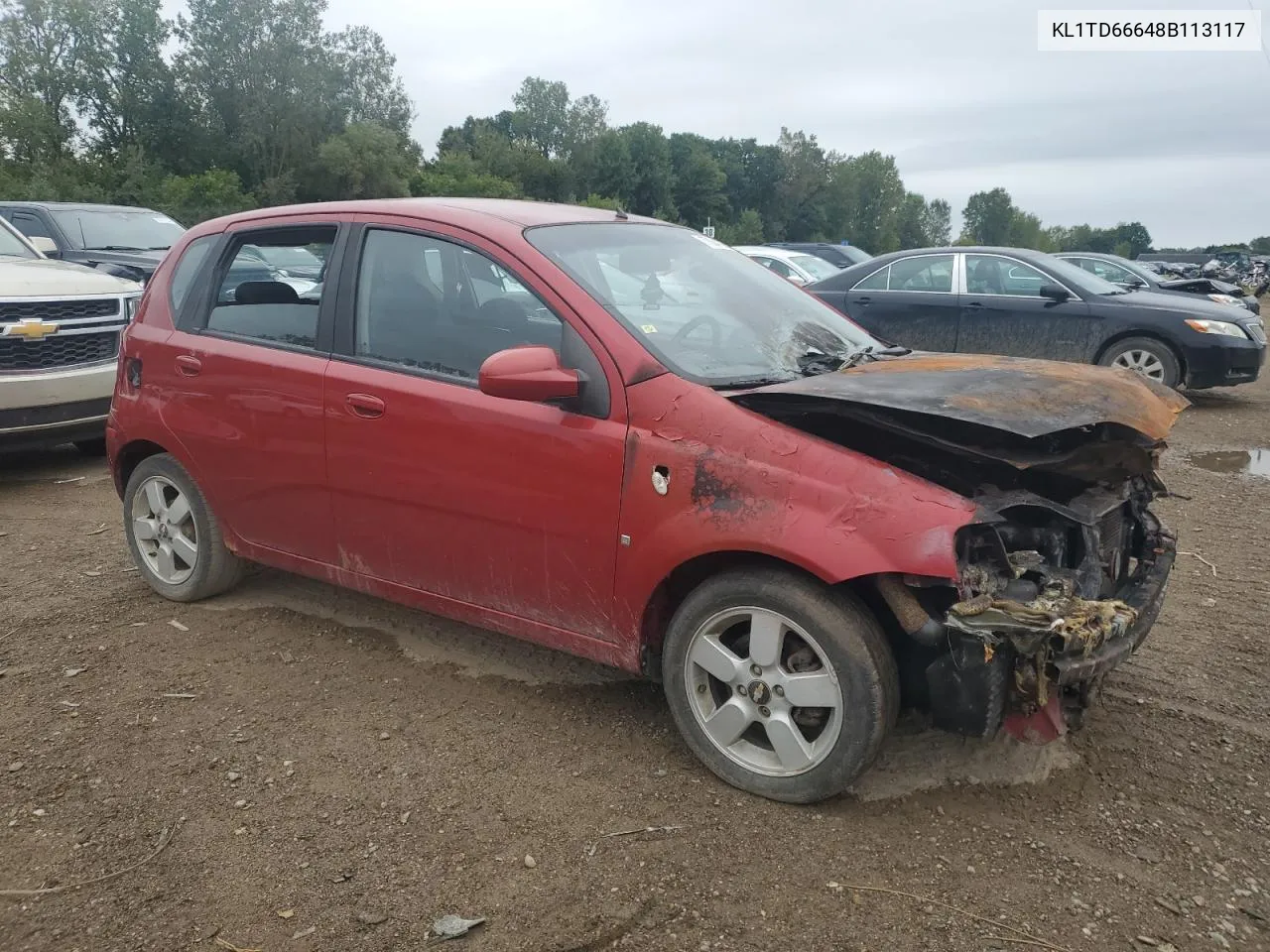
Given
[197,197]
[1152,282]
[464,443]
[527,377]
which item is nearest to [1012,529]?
[527,377]

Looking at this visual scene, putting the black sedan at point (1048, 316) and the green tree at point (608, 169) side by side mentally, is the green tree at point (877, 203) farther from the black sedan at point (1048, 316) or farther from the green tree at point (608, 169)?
the black sedan at point (1048, 316)

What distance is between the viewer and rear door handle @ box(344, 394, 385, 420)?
139 inches

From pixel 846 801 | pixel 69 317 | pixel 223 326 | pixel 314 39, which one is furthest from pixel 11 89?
pixel 846 801

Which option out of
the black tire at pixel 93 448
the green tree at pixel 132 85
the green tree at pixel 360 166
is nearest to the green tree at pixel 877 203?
the green tree at pixel 360 166

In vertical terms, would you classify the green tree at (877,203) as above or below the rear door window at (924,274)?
above

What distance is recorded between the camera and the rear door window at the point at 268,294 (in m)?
3.85

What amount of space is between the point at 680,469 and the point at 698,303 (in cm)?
83

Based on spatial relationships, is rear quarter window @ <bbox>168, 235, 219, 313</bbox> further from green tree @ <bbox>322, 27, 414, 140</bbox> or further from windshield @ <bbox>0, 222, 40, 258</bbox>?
green tree @ <bbox>322, 27, 414, 140</bbox>

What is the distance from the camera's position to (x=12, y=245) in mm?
8094

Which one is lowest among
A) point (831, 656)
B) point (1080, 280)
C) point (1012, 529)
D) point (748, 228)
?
point (831, 656)

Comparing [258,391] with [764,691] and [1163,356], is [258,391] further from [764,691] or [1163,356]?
[1163,356]

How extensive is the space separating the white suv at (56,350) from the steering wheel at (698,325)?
5255 millimetres

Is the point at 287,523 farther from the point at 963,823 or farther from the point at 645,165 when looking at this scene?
the point at 645,165

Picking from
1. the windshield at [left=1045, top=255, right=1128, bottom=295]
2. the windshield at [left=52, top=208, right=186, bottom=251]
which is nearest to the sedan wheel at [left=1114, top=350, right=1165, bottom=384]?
the windshield at [left=1045, top=255, right=1128, bottom=295]
